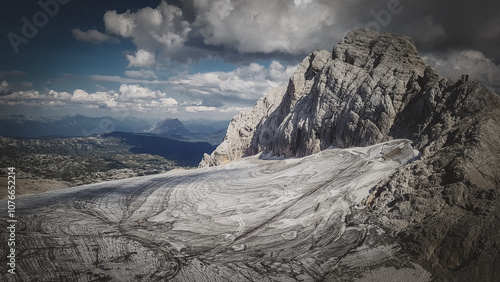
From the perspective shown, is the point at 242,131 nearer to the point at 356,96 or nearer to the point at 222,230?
the point at 356,96

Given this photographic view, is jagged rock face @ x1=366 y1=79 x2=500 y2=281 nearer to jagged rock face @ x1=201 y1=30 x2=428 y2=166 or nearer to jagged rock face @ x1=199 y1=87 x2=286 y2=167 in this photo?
jagged rock face @ x1=201 y1=30 x2=428 y2=166

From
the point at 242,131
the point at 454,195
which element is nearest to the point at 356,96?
the point at 454,195

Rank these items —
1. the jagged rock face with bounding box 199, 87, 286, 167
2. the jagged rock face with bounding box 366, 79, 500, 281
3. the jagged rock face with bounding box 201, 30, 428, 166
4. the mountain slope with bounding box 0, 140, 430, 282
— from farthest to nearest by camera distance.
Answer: the jagged rock face with bounding box 199, 87, 286, 167 → the jagged rock face with bounding box 201, 30, 428, 166 → the mountain slope with bounding box 0, 140, 430, 282 → the jagged rock face with bounding box 366, 79, 500, 281

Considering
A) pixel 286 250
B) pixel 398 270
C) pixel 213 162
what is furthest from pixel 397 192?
pixel 213 162

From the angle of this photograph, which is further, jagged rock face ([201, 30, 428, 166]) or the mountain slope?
jagged rock face ([201, 30, 428, 166])

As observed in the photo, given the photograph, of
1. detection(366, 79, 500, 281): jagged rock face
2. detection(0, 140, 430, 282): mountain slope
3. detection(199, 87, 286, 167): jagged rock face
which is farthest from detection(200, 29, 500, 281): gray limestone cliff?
detection(199, 87, 286, 167): jagged rock face

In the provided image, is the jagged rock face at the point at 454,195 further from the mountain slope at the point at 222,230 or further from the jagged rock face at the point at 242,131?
the jagged rock face at the point at 242,131

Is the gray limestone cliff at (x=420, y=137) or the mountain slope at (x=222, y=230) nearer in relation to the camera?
the gray limestone cliff at (x=420, y=137)

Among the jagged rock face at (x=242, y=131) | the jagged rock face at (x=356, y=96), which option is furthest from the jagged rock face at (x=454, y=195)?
the jagged rock face at (x=242, y=131)
